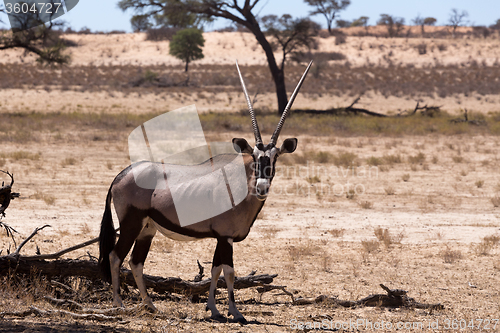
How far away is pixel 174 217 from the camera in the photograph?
480 cm

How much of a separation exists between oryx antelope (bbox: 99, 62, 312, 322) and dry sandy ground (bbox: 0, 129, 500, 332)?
535 mm

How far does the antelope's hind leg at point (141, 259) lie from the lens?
16.9ft

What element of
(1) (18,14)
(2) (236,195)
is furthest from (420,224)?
(1) (18,14)

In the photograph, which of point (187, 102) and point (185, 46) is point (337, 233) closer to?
point (187, 102)

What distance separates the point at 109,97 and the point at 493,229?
3061 cm

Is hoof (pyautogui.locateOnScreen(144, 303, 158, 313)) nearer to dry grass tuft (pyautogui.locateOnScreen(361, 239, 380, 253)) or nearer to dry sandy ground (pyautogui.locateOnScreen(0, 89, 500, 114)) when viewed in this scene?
dry grass tuft (pyautogui.locateOnScreen(361, 239, 380, 253))

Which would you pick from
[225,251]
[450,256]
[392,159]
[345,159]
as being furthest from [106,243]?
[392,159]

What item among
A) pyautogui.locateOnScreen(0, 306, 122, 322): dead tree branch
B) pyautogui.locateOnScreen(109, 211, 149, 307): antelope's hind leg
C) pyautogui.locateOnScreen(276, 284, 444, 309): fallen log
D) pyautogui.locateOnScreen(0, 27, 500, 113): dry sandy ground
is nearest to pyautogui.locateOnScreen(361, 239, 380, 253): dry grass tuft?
pyautogui.locateOnScreen(276, 284, 444, 309): fallen log

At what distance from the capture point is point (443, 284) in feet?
22.3

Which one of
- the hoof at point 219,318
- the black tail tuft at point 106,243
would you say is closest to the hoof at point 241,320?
the hoof at point 219,318

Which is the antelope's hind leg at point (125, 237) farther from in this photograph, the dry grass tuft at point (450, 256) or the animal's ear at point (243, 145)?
the dry grass tuft at point (450, 256)

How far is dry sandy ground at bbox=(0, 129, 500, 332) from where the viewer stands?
5.65 m

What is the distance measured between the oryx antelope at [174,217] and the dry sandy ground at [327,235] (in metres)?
0.54

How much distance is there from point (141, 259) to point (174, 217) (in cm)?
68
